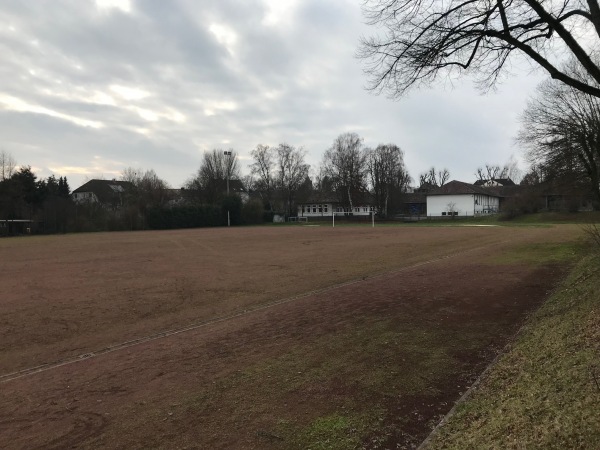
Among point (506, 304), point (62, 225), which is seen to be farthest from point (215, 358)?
point (62, 225)

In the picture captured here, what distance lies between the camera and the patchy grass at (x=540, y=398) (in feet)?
12.1

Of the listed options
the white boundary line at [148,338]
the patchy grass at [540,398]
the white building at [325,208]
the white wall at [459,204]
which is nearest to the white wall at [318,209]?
the white building at [325,208]

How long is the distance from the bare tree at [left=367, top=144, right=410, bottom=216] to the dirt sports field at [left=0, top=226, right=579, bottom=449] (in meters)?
75.6

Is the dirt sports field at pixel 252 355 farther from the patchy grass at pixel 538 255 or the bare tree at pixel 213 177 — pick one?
the bare tree at pixel 213 177

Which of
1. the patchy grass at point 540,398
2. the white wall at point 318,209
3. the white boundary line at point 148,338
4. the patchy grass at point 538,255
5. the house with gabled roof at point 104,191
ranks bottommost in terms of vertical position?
the white boundary line at point 148,338

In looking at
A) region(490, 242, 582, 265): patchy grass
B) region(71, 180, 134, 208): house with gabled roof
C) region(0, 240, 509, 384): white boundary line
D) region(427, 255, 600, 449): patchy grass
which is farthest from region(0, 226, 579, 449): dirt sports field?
region(71, 180, 134, 208): house with gabled roof

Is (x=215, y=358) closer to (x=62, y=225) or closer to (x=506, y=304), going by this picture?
(x=506, y=304)

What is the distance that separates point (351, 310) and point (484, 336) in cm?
349

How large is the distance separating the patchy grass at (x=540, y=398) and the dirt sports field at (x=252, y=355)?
→ 1.52 feet

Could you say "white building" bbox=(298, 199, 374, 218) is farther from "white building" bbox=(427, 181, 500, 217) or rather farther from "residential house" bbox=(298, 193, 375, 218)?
"white building" bbox=(427, 181, 500, 217)

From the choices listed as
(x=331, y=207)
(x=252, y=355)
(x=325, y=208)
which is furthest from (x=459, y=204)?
(x=252, y=355)

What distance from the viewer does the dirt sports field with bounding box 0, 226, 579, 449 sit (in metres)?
5.19

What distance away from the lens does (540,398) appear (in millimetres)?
4473

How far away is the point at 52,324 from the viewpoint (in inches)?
442
